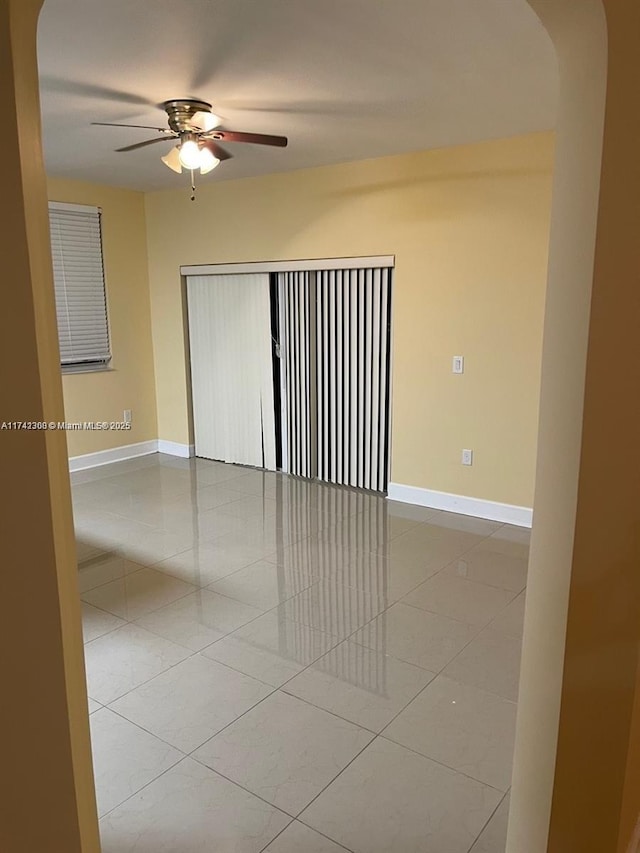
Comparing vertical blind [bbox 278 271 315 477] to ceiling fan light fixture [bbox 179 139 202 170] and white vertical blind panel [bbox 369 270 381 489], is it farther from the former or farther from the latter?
ceiling fan light fixture [bbox 179 139 202 170]

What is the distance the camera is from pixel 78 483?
17.5 feet

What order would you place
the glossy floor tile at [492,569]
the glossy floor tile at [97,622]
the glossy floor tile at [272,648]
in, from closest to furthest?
the glossy floor tile at [272,648] → the glossy floor tile at [97,622] → the glossy floor tile at [492,569]

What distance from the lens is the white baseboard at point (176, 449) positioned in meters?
6.18

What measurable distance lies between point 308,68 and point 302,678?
2523 millimetres

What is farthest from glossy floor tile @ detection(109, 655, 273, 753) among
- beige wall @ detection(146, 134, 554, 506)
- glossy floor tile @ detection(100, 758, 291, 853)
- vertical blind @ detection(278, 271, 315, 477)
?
vertical blind @ detection(278, 271, 315, 477)

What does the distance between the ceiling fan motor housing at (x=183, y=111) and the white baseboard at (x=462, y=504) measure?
2852 millimetres

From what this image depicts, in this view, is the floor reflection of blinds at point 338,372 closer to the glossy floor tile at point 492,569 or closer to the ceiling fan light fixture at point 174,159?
the glossy floor tile at point 492,569

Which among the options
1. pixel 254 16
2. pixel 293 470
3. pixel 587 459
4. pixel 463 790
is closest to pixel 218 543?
pixel 293 470

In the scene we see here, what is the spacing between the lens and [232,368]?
5.75 meters

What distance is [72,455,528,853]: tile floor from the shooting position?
1889 millimetres

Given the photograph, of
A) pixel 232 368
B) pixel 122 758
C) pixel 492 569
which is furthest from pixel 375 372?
pixel 122 758

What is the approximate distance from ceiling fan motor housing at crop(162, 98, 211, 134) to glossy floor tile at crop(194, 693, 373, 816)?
271cm

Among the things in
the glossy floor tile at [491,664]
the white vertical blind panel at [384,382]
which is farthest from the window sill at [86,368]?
the glossy floor tile at [491,664]

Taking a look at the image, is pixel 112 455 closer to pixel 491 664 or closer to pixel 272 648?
pixel 272 648
